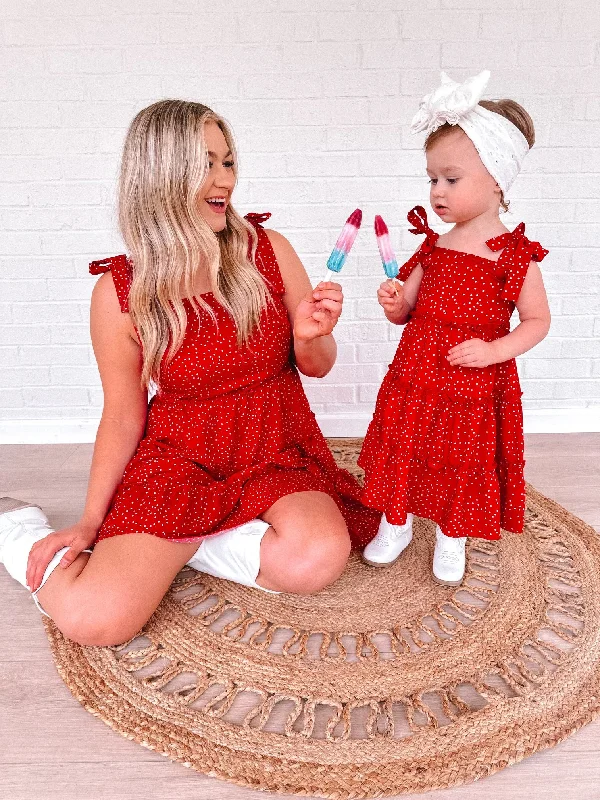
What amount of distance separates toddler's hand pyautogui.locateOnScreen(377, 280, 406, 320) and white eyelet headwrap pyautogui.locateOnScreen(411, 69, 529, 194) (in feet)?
0.88

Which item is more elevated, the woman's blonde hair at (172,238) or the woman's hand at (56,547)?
the woman's blonde hair at (172,238)

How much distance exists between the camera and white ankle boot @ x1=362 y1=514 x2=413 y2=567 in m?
1.54

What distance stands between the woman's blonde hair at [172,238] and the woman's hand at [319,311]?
0.11 meters

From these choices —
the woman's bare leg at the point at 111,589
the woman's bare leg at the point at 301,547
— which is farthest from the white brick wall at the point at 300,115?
the woman's bare leg at the point at 111,589

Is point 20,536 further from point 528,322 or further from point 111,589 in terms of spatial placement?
point 528,322

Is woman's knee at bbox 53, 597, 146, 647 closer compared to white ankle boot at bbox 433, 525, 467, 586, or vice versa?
woman's knee at bbox 53, 597, 146, 647

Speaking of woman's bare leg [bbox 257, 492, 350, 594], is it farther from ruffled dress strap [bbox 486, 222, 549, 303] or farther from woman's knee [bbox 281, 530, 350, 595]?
ruffled dress strap [bbox 486, 222, 549, 303]

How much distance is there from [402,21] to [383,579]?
4.69 ft

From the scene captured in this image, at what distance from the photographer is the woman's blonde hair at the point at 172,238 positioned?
1284mm

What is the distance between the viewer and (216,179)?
133cm

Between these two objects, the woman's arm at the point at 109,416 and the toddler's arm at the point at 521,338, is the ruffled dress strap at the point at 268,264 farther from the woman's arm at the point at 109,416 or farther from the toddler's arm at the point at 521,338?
the toddler's arm at the point at 521,338

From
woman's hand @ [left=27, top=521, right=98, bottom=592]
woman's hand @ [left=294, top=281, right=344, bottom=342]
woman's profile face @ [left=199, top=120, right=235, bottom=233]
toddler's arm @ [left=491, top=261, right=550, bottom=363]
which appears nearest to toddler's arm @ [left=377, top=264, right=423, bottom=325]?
woman's hand @ [left=294, top=281, right=344, bottom=342]

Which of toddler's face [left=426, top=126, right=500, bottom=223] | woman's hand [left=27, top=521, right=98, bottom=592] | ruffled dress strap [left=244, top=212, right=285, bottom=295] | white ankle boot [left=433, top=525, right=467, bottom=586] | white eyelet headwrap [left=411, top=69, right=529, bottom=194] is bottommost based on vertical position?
white ankle boot [left=433, top=525, right=467, bottom=586]

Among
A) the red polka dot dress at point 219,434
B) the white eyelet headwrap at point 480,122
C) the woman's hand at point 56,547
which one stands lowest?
the woman's hand at point 56,547
